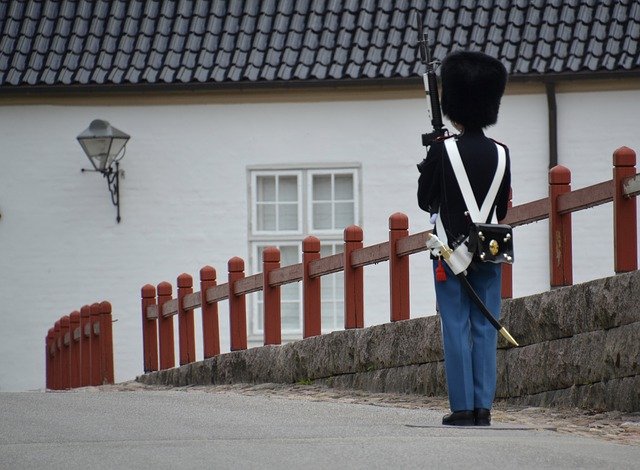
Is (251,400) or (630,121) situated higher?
(630,121)

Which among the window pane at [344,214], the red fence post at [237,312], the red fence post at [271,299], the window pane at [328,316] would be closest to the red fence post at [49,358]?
the window pane at [328,316]

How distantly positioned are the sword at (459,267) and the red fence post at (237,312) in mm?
7065

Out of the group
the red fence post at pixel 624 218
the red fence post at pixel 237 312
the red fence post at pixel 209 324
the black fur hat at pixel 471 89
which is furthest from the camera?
the red fence post at pixel 209 324

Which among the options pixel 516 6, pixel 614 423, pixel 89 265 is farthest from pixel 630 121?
pixel 614 423

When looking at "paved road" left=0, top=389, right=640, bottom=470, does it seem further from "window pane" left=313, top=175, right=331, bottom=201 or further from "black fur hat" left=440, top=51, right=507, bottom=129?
"window pane" left=313, top=175, right=331, bottom=201

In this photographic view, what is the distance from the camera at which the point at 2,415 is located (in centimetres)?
980

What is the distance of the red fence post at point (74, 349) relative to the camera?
19.8 metres

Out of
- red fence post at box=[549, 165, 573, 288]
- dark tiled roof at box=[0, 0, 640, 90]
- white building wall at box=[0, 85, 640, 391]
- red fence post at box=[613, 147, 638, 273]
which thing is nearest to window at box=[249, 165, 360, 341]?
white building wall at box=[0, 85, 640, 391]

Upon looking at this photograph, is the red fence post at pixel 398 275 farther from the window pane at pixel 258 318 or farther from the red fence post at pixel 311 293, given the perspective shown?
the window pane at pixel 258 318

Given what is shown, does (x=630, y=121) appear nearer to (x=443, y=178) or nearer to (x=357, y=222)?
(x=357, y=222)

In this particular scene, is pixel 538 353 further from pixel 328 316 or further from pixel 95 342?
pixel 328 316

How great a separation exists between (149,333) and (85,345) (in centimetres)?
152

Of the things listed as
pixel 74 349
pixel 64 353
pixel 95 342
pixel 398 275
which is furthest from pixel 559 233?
pixel 64 353

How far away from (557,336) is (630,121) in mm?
9955
